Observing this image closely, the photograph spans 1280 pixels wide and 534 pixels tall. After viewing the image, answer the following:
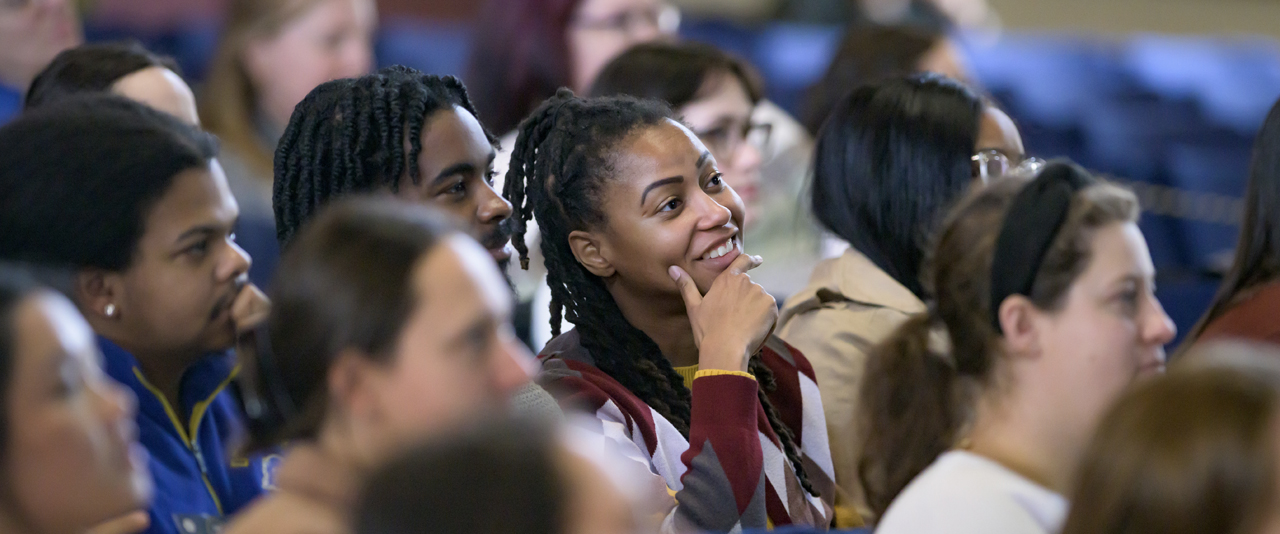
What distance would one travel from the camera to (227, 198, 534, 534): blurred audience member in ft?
4.32

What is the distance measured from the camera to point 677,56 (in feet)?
10.7

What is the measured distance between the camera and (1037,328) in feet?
5.42

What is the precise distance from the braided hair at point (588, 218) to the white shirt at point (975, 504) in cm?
61

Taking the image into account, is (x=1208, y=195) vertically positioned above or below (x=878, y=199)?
below

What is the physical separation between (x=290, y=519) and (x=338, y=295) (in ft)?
0.75

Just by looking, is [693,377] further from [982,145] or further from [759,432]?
[982,145]

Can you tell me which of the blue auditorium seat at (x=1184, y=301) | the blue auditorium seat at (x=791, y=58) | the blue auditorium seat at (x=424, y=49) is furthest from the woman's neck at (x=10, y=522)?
the blue auditorium seat at (x=791, y=58)

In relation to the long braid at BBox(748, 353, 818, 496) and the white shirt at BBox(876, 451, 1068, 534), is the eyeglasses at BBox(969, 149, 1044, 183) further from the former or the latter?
the white shirt at BBox(876, 451, 1068, 534)

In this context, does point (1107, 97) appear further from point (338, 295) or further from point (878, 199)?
point (338, 295)

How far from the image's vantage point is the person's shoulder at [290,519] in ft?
4.28

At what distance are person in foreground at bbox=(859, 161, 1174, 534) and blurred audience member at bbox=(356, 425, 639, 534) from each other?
0.65m

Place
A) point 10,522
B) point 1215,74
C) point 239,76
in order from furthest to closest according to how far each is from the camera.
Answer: point 1215,74 → point 239,76 → point 10,522

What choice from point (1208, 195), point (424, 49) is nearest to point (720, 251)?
point (424, 49)

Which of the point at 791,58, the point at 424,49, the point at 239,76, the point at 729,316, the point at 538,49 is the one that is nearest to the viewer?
the point at 729,316
